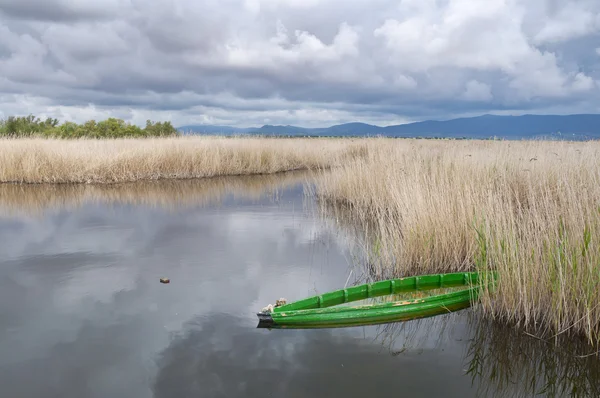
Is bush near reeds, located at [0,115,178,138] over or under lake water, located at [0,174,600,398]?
over

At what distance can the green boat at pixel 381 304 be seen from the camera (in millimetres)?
4352

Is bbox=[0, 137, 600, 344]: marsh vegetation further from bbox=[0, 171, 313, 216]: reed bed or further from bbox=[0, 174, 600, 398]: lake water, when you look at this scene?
bbox=[0, 171, 313, 216]: reed bed

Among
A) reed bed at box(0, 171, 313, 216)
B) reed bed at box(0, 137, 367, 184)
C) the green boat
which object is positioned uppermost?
reed bed at box(0, 137, 367, 184)

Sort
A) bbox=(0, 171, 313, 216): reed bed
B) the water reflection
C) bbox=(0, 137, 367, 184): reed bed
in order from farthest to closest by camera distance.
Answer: bbox=(0, 137, 367, 184): reed bed, bbox=(0, 171, 313, 216): reed bed, the water reflection

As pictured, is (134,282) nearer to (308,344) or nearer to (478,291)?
(308,344)

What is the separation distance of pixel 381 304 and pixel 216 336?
1.50 m

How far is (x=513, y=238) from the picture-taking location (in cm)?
422

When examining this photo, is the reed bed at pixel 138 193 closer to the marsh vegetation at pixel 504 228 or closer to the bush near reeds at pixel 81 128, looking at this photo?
the marsh vegetation at pixel 504 228

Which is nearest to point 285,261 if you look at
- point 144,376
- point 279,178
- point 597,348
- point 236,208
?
point 144,376

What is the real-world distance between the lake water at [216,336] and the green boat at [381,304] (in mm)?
95

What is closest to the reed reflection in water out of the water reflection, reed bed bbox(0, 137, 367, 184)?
the water reflection

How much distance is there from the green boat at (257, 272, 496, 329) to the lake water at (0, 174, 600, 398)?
0.31ft

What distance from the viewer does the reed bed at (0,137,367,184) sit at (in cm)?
1505

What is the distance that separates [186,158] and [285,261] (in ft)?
36.3
